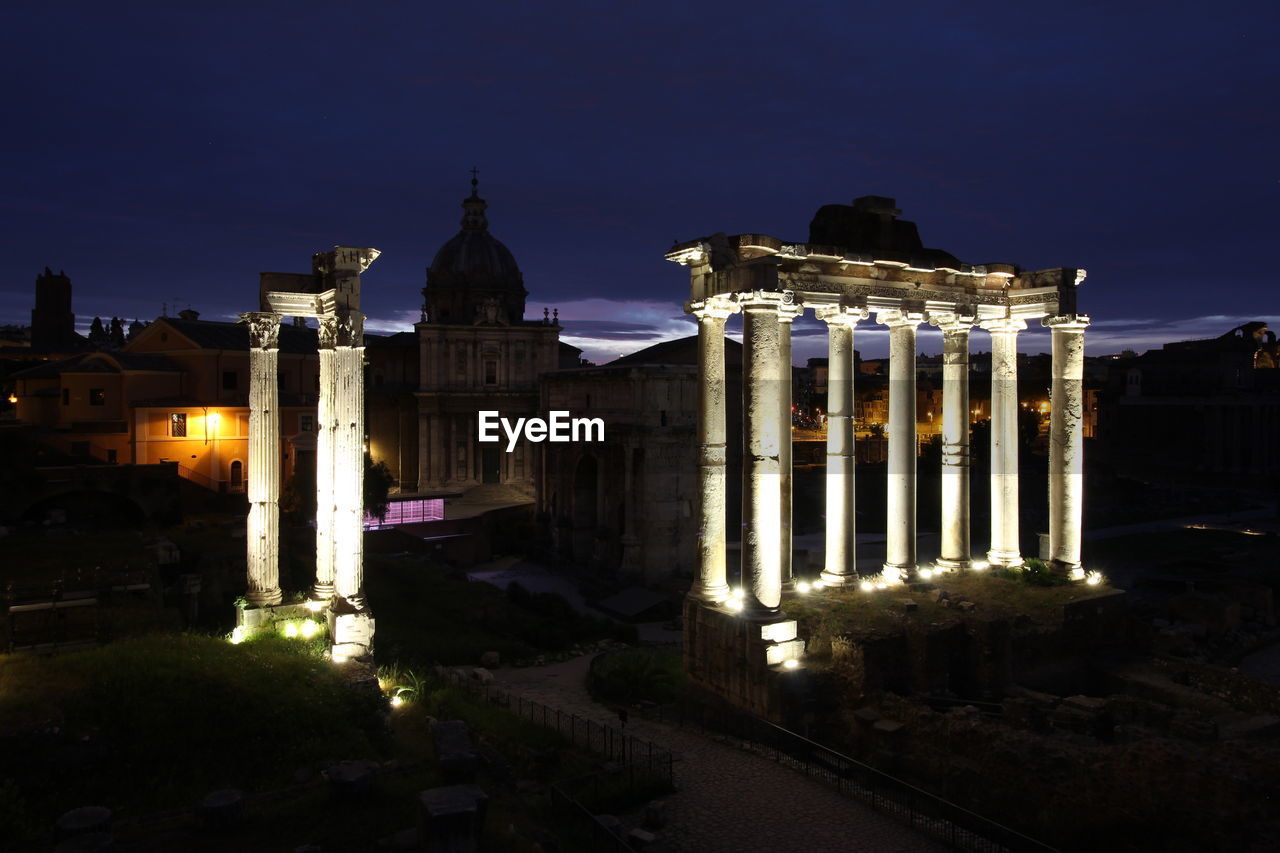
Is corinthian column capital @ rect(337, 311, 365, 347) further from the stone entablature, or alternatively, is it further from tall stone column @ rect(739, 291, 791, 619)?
tall stone column @ rect(739, 291, 791, 619)

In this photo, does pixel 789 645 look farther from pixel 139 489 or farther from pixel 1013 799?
pixel 139 489

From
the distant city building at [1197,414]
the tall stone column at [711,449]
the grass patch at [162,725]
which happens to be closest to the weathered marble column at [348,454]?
the grass patch at [162,725]

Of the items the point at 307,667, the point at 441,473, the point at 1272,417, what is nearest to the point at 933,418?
the point at 1272,417

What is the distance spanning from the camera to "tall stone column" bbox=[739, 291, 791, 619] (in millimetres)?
17172

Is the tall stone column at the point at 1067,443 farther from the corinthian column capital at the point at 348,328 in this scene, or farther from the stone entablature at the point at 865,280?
the corinthian column capital at the point at 348,328

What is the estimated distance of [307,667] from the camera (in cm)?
1645

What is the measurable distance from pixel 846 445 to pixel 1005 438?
16.2ft

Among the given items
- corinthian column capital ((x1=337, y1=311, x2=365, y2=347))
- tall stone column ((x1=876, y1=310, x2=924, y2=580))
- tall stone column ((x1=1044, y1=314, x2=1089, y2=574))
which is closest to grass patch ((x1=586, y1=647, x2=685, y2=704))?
tall stone column ((x1=876, y1=310, x2=924, y2=580))

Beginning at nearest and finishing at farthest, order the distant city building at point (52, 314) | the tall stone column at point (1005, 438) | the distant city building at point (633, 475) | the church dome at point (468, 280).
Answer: the tall stone column at point (1005, 438), the distant city building at point (633, 475), the church dome at point (468, 280), the distant city building at point (52, 314)

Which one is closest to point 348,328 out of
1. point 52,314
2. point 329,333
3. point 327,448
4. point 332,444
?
point 329,333

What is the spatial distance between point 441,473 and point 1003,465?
1487 inches

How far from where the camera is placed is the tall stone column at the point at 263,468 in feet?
64.3

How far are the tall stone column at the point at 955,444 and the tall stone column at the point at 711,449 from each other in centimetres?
627

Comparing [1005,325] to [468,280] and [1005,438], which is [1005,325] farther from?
[468,280]
